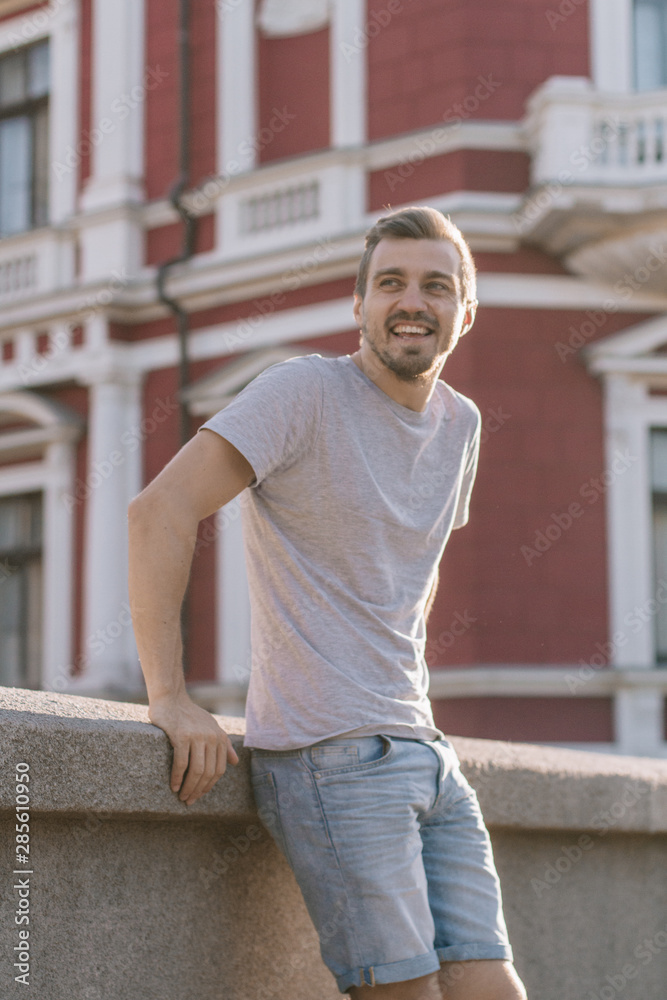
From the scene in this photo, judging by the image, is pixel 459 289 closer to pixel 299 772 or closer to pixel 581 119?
pixel 299 772

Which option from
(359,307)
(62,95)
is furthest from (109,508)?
(359,307)

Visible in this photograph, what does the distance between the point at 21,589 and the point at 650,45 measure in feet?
22.5

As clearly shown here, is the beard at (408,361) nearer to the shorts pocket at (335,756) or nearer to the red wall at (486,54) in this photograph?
the shorts pocket at (335,756)

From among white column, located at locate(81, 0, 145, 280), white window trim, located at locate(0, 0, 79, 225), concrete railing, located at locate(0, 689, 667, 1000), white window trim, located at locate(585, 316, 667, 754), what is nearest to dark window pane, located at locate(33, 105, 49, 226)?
white window trim, located at locate(0, 0, 79, 225)

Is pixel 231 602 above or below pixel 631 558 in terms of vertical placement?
below

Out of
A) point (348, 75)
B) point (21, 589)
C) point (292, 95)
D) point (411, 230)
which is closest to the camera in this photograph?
point (411, 230)

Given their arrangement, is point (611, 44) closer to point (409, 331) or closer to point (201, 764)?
point (409, 331)

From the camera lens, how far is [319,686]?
230cm

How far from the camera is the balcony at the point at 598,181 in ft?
31.8

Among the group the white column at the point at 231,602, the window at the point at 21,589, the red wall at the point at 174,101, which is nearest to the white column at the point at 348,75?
the red wall at the point at 174,101

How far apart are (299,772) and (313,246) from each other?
8719 millimetres

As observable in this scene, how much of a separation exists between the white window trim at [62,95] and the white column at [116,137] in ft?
0.90

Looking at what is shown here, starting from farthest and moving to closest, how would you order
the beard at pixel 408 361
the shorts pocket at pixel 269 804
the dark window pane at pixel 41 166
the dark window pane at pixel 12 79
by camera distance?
the dark window pane at pixel 12 79
the dark window pane at pixel 41 166
the beard at pixel 408 361
the shorts pocket at pixel 269 804

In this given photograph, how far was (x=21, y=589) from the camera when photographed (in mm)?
12523
